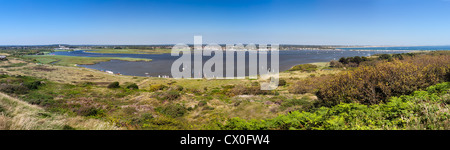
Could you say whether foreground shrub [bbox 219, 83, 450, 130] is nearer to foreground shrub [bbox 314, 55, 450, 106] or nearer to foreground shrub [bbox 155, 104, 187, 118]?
foreground shrub [bbox 314, 55, 450, 106]

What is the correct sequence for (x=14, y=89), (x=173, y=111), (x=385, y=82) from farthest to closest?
(x=14, y=89) < (x=173, y=111) < (x=385, y=82)

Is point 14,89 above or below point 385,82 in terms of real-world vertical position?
below

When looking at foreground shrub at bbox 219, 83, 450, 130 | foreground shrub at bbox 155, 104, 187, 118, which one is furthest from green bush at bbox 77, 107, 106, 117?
foreground shrub at bbox 219, 83, 450, 130

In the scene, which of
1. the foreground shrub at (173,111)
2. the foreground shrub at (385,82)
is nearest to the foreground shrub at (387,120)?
the foreground shrub at (385,82)

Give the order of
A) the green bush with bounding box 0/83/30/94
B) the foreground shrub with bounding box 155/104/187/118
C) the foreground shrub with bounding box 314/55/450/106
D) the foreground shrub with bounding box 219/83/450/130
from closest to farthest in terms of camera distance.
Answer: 1. the foreground shrub with bounding box 219/83/450/130
2. the foreground shrub with bounding box 314/55/450/106
3. the foreground shrub with bounding box 155/104/187/118
4. the green bush with bounding box 0/83/30/94

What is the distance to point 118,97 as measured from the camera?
22.6m

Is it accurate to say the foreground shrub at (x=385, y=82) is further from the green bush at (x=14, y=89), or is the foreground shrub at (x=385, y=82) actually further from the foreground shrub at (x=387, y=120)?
the green bush at (x=14, y=89)

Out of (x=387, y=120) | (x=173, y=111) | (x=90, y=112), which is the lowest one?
(x=173, y=111)

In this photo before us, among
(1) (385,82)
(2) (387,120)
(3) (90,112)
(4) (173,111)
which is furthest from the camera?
(4) (173,111)

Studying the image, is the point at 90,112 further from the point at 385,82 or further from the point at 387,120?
the point at 385,82

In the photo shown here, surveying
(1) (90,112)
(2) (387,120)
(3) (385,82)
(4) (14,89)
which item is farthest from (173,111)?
(4) (14,89)

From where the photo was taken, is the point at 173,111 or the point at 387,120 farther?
the point at 173,111
